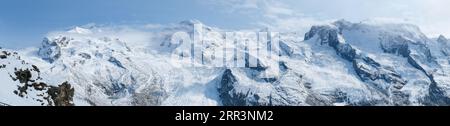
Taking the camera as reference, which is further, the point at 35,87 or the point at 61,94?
the point at 61,94

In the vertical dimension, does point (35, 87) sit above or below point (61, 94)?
above

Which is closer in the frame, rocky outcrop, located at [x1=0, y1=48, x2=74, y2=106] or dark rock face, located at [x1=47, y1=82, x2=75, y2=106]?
rocky outcrop, located at [x1=0, y1=48, x2=74, y2=106]

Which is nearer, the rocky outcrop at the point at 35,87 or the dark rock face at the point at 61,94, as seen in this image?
the rocky outcrop at the point at 35,87
